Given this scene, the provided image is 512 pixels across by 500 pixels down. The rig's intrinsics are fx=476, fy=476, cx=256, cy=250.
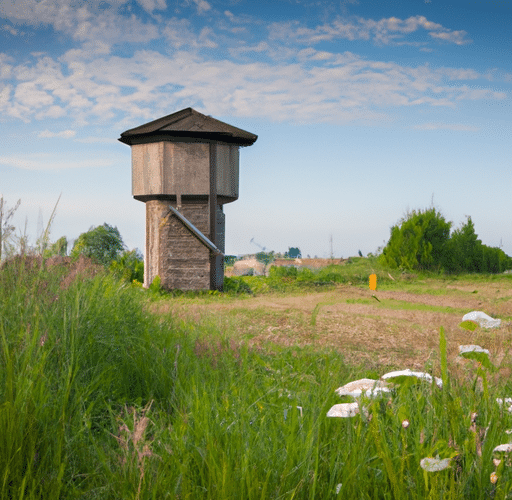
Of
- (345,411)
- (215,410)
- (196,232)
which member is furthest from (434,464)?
(196,232)

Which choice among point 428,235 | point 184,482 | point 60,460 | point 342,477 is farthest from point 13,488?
point 428,235

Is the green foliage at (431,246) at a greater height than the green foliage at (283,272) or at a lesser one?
greater

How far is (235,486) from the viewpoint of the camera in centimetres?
179

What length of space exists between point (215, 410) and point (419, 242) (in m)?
15.8

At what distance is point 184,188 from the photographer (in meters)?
11.5

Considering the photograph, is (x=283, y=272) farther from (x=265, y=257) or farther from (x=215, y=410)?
(x=215, y=410)

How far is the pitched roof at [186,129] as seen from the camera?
37.3 feet

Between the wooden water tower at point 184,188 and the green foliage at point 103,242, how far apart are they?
1635 mm

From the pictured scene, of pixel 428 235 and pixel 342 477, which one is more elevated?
pixel 428 235

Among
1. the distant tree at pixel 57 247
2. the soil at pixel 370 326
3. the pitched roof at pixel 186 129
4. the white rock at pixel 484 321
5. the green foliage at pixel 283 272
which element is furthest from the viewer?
the green foliage at pixel 283 272

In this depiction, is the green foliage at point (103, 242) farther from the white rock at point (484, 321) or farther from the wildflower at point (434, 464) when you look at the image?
the wildflower at point (434, 464)

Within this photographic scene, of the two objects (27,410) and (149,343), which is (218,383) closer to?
(149,343)

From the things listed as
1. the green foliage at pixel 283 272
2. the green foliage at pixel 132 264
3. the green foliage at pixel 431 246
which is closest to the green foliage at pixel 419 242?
the green foliage at pixel 431 246

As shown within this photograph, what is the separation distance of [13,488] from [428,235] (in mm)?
17098
